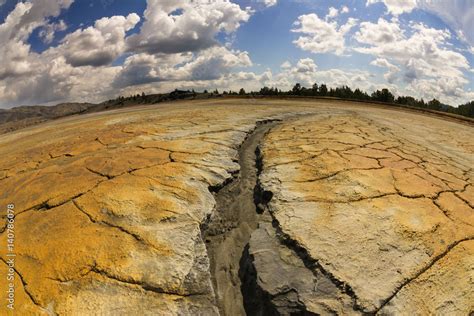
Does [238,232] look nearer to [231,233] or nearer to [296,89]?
[231,233]

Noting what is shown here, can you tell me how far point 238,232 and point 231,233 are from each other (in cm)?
6

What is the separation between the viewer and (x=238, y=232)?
2.55 m

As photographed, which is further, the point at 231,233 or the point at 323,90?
the point at 323,90

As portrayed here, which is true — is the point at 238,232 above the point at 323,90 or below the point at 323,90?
below

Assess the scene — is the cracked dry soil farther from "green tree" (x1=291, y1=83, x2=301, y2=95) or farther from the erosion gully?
"green tree" (x1=291, y1=83, x2=301, y2=95)

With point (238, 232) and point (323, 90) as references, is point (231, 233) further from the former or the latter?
point (323, 90)

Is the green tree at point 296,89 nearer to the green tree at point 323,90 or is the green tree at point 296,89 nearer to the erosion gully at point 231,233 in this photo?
the green tree at point 323,90

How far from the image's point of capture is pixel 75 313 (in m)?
1.54

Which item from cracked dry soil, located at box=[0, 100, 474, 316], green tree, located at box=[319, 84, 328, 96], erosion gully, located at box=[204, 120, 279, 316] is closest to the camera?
cracked dry soil, located at box=[0, 100, 474, 316]

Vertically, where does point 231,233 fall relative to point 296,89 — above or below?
below

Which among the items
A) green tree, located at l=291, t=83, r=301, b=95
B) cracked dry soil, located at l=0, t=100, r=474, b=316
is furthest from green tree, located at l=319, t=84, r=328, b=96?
cracked dry soil, located at l=0, t=100, r=474, b=316

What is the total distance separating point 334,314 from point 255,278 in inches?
19.7

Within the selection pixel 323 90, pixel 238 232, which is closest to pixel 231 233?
pixel 238 232

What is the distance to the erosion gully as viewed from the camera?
203 centimetres
